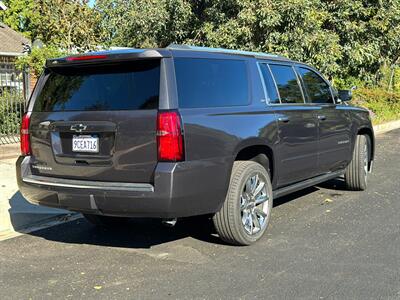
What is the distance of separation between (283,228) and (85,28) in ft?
36.1

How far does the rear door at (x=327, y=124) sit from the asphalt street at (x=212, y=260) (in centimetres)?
65

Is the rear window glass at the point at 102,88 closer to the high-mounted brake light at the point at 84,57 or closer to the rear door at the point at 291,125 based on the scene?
the high-mounted brake light at the point at 84,57

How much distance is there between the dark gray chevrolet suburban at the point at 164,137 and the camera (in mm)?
4367

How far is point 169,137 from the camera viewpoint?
14.1 ft

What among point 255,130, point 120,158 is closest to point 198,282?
point 120,158

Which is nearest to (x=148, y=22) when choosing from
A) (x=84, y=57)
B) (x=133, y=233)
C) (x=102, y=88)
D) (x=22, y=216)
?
(x=22, y=216)

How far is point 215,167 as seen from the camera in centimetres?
463

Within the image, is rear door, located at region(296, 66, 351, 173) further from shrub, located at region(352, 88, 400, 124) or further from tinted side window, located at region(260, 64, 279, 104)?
shrub, located at region(352, 88, 400, 124)

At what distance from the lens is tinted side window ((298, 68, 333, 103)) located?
255 inches

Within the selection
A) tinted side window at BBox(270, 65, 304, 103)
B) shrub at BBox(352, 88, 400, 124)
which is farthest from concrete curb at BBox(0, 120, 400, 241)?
shrub at BBox(352, 88, 400, 124)

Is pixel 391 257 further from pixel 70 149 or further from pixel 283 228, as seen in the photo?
pixel 70 149

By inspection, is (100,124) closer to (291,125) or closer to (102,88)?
(102,88)

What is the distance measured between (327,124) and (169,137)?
2.90 meters

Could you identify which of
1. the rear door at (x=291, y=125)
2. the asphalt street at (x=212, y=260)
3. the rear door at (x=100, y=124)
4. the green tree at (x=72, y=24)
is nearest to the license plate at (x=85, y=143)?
the rear door at (x=100, y=124)
